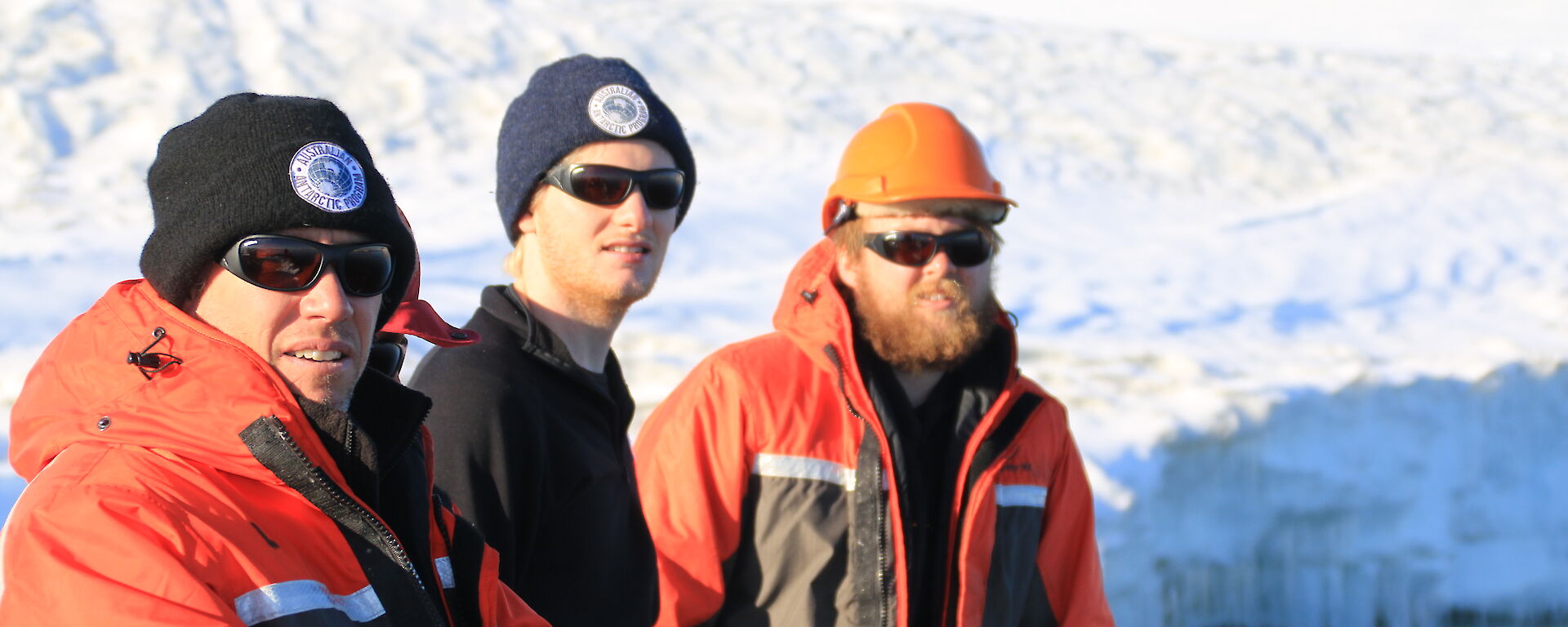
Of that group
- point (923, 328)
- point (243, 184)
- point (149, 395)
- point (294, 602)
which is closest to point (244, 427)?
point (149, 395)

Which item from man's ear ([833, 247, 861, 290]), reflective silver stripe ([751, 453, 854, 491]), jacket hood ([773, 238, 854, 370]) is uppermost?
man's ear ([833, 247, 861, 290])

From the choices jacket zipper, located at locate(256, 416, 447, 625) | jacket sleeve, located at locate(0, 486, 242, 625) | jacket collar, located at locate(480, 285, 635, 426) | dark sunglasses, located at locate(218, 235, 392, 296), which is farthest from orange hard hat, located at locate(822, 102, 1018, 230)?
jacket sleeve, located at locate(0, 486, 242, 625)

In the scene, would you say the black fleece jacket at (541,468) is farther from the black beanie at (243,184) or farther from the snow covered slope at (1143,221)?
the snow covered slope at (1143,221)

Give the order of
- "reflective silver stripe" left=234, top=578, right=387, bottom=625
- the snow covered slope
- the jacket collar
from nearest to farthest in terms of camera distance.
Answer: "reflective silver stripe" left=234, top=578, right=387, bottom=625, the jacket collar, the snow covered slope

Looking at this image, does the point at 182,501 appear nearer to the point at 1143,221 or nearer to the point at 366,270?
the point at 366,270

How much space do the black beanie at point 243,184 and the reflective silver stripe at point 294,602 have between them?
0.43 metres

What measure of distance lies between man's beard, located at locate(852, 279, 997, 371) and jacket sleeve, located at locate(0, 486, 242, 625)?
1871 millimetres

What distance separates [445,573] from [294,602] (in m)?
0.36

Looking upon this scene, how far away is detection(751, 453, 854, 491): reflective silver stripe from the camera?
2.79 m

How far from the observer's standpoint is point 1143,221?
33.8 ft

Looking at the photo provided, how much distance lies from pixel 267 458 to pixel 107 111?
8718 mm

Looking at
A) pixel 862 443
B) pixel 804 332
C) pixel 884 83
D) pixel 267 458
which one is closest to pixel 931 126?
pixel 804 332

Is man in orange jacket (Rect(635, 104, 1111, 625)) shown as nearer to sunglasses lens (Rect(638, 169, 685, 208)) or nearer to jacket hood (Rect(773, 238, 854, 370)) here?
jacket hood (Rect(773, 238, 854, 370))

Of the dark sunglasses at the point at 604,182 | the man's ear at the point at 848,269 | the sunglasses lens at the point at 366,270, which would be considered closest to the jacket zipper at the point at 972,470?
the man's ear at the point at 848,269
